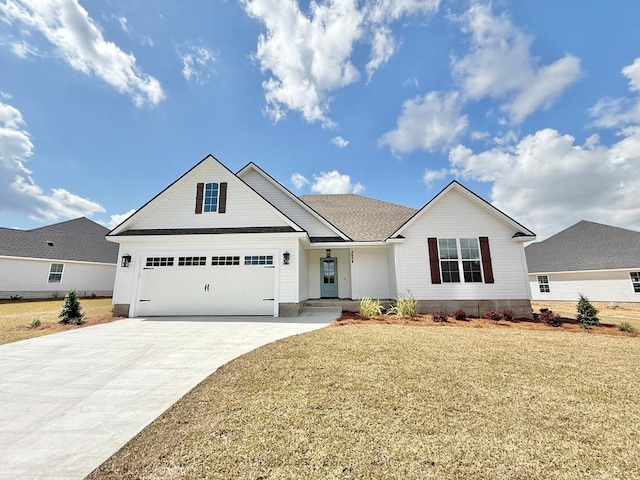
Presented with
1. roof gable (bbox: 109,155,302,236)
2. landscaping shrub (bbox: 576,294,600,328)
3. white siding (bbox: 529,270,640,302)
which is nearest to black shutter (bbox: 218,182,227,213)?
roof gable (bbox: 109,155,302,236)

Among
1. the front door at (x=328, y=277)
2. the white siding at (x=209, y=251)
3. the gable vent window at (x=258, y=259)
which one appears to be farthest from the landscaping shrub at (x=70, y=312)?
the front door at (x=328, y=277)

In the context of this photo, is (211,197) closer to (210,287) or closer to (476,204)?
(210,287)

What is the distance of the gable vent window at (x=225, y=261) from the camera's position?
11227 millimetres

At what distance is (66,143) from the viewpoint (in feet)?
49.5

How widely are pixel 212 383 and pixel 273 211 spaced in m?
8.34

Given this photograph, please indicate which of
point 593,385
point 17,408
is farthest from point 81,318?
point 593,385

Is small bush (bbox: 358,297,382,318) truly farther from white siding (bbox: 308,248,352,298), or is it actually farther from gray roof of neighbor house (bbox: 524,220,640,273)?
gray roof of neighbor house (bbox: 524,220,640,273)

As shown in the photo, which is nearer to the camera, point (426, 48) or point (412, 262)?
point (426, 48)

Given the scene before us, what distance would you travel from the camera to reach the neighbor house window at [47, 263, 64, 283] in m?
21.5

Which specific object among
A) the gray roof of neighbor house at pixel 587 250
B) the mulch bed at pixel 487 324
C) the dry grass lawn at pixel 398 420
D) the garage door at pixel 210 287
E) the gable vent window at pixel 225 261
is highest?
the gray roof of neighbor house at pixel 587 250

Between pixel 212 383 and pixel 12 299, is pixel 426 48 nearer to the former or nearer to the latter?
pixel 212 383

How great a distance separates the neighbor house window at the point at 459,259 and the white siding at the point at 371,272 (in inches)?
107

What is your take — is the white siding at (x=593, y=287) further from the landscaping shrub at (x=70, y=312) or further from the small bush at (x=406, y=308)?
the landscaping shrub at (x=70, y=312)

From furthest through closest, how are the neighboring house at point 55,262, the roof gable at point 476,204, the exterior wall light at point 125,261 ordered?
1. the neighboring house at point 55,262
2. the roof gable at point 476,204
3. the exterior wall light at point 125,261
